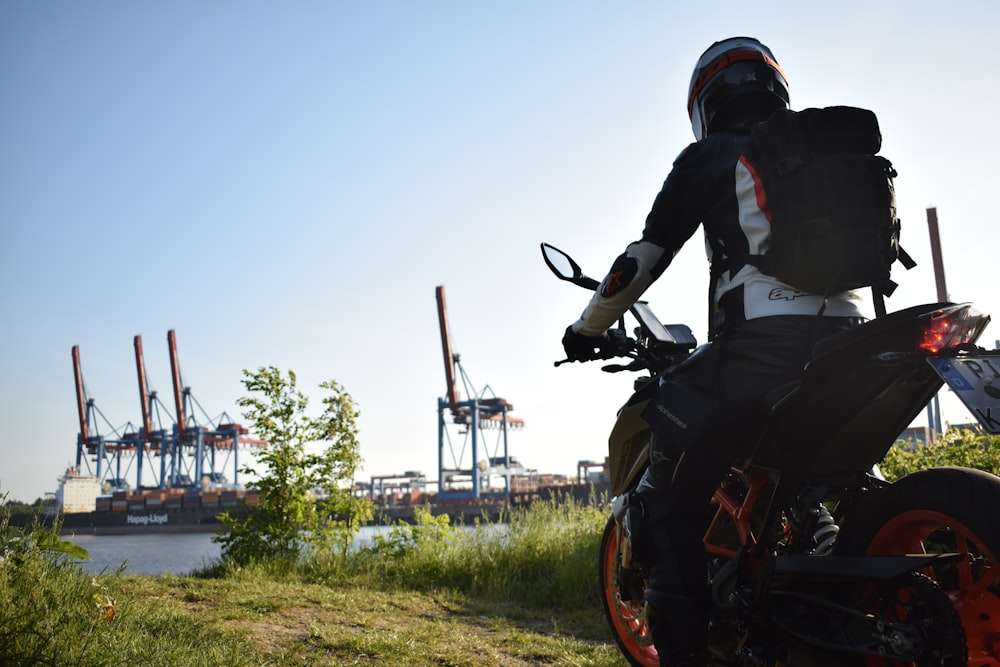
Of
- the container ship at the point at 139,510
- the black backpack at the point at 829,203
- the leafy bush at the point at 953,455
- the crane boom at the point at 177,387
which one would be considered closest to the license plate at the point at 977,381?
the black backpack at the point at 829,203

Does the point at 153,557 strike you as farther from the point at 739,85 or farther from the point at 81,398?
the point at 81,398

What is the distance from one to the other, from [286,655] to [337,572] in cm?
299

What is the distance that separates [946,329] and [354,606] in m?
3.63

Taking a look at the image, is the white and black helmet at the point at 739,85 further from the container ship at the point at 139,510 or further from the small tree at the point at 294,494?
the container ship at the point at 139,510

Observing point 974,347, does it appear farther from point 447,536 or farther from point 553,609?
point 447,536

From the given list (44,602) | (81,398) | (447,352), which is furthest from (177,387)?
(44,602)

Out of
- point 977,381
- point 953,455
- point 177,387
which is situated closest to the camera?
point 977,381

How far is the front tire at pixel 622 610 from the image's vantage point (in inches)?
104

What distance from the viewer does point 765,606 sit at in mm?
1776

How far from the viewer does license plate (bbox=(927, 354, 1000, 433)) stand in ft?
4.50

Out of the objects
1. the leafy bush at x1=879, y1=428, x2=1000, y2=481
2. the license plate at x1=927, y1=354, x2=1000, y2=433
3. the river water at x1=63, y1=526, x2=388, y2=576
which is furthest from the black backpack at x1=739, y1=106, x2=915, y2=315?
the leafy bush at x1=879, y1=428, x2=1000, y2=481

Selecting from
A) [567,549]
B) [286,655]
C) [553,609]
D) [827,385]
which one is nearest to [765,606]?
[827,385]

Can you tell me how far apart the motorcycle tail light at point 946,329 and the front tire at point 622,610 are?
1.38 meters

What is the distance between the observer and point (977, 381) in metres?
1.43
